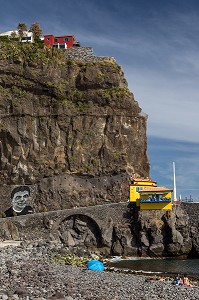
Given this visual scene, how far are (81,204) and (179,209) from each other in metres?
15.3

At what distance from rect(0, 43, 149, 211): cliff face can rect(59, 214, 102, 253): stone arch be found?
6.06 m

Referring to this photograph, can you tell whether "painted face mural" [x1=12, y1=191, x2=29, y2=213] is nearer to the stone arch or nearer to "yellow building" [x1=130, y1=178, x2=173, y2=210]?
the stone arch

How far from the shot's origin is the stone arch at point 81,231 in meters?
60.6

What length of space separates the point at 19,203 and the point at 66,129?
46.0ft

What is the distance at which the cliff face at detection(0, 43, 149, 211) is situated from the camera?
6856 cm

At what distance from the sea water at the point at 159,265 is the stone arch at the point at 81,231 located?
26.5 ft

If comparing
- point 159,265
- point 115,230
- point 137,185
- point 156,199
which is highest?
point 137,185

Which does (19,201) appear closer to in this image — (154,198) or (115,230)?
(115,230)

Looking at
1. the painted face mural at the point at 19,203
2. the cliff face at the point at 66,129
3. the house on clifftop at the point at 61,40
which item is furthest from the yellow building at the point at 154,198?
the house on clifftop at the point at 61,40

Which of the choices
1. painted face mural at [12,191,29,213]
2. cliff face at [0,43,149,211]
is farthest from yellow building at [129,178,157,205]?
painted face mural at [12,191,29,213]

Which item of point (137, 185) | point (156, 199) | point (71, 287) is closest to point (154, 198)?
point (156, 199)

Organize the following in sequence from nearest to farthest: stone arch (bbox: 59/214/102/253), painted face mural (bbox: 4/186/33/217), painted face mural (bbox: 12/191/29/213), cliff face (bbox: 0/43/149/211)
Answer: stone arch (bbox: 59/214/102/253), painted face mural (bbox: 4/186/33/217), painted face mural (bbox: 12/191/29/213), cliff face (bbox: 0/43/149/211)

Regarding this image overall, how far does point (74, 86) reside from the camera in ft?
244

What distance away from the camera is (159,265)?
48500mm
